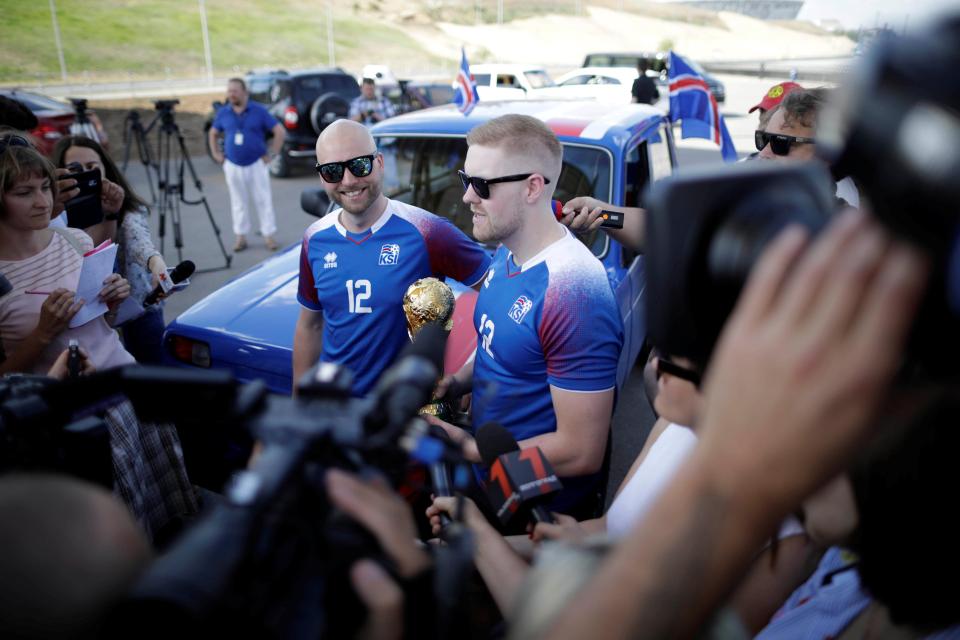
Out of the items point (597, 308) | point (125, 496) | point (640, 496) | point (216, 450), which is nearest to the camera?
point (640, 496)

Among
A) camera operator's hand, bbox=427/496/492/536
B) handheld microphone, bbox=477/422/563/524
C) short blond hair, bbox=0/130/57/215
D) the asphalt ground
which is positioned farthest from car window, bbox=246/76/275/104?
handheld microphone, bbox=477/422/563/524

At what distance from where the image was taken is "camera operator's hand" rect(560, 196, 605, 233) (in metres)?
2.96

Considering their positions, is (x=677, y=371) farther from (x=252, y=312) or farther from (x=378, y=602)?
(x=252, y=312)

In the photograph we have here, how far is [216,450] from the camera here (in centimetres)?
355

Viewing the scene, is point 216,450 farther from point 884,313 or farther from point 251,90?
point 251,90

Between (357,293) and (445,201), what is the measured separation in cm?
145

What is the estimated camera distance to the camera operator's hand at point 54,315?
8.36ft

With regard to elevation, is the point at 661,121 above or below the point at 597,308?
above

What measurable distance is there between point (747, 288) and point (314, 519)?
608 mm

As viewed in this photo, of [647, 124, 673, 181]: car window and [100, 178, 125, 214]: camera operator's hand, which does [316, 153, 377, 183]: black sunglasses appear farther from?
[647, 124, 673, 181]: car window

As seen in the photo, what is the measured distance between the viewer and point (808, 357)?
572 millimetres

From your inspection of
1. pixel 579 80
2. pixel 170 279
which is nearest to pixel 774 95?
pixel 170 279

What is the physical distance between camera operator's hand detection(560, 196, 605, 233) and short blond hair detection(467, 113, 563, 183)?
0.48 meters

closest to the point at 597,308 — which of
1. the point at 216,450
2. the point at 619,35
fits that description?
the point at 216,450
